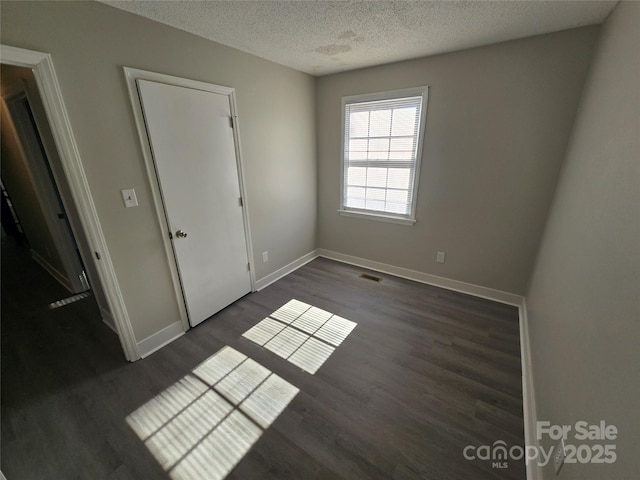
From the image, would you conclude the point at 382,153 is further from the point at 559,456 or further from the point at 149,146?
the point at 559,456

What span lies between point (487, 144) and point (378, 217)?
1.39m

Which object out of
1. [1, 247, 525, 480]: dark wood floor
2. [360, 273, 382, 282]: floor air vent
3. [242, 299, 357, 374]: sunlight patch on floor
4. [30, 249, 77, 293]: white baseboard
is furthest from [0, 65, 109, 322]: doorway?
[360, 273, 382, 282]: floor air vent

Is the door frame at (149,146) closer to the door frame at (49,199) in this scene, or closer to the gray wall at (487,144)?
the door frame at (49,199)

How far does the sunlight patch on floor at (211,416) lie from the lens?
4.50 feet

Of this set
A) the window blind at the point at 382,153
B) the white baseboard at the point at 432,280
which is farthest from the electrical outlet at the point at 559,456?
the window blind at the point at 382,153

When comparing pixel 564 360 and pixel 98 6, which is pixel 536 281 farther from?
pixel 98 6

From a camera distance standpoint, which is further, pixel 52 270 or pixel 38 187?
pixel 52 270

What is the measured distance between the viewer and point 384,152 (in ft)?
10.1

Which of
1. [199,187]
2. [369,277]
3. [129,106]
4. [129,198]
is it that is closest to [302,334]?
[369,277]

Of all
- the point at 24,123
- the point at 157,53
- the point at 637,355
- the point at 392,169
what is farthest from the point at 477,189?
the point at 24,123

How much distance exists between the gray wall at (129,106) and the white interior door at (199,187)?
14cm

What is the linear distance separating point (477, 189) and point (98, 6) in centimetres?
328

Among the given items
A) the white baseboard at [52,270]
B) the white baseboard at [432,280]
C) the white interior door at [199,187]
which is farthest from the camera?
the white baseboard at [52,270]

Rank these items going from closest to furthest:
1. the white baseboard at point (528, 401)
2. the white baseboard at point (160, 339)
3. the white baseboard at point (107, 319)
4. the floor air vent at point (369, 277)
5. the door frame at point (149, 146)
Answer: the white baseboard at point (528, 401)
the door frame at point (149, 146)
the white baseboard at point (160, 339)
the white baseboard at point (107, 319)
the floor air vent at point (369, 277)
